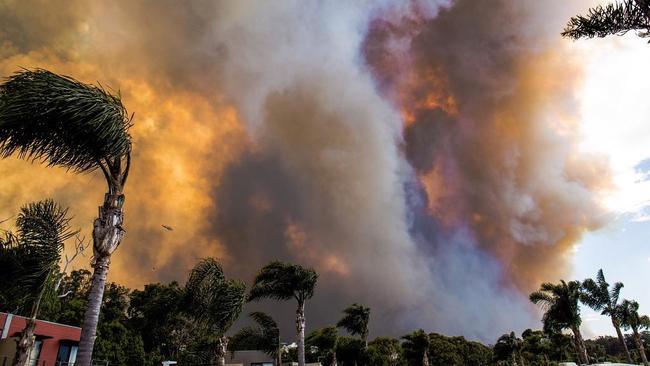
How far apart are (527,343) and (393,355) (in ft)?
153

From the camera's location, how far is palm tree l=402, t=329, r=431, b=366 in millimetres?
60219

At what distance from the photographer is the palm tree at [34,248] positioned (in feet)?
51.6

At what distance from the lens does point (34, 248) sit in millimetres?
15773

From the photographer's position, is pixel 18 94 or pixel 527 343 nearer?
pixel 18 94

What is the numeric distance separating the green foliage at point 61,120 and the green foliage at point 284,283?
62.1 feet

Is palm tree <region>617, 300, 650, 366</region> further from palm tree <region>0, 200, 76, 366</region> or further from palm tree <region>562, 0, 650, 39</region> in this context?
palm tree <region>0, 200, 76, 366</region>

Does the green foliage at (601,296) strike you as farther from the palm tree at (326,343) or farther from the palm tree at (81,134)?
the palm tree at (81,134)

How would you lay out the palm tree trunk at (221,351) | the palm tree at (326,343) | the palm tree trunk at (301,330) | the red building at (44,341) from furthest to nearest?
the palm tree at (326,343) < the palm tree trunk at (301,330) < the red building at (44,341) < the palm tree trunk at (221,351)

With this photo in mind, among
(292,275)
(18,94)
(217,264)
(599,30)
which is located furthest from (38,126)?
(292,275)

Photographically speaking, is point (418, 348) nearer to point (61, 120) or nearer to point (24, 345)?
point (24, 345)

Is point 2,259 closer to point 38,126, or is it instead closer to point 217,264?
point 217,264

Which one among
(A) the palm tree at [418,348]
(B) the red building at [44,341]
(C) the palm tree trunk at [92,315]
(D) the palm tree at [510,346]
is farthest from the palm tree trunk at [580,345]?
(D) the palm tree at [510,346]

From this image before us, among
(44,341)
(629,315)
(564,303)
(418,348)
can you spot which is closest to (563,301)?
(564,303)

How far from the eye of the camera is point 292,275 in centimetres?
2770
